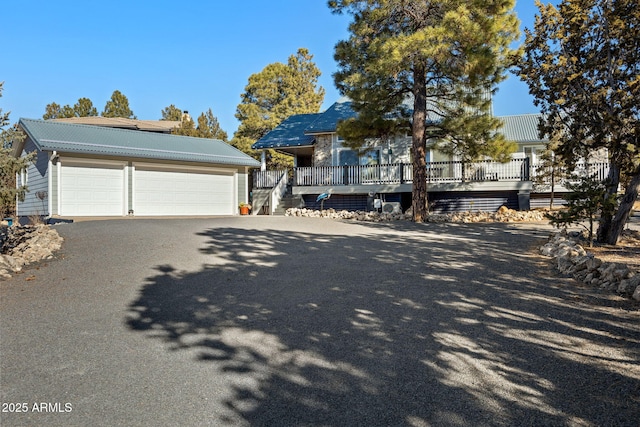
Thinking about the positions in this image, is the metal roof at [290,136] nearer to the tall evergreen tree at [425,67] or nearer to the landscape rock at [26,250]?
the tall evergreen tree at [425,67]

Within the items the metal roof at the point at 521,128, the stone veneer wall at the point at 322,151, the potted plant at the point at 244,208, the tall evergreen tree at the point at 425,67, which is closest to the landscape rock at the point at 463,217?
the tall evergreen tree at the point at 425,67

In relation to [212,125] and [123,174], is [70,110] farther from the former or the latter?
[123,174]

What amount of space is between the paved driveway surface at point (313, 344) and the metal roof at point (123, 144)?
11.7m

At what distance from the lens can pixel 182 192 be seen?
69.3ft

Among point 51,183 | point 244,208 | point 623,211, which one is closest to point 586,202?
point 623,211

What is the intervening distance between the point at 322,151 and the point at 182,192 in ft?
22.5

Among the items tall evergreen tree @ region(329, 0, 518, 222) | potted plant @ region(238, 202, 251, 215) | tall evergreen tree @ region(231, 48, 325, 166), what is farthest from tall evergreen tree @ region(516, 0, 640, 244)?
tall evergreen tree @ region(231, 48, 325, 166)

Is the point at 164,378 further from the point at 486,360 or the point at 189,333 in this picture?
the point at 486,360

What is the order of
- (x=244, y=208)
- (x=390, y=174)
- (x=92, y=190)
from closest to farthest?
(x=92, y=190)
(x=390, y=174)
(x=244, y=208)

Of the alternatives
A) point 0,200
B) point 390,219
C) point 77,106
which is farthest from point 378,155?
point 77,106

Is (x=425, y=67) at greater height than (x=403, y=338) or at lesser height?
greater

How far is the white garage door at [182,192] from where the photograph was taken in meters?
19.9

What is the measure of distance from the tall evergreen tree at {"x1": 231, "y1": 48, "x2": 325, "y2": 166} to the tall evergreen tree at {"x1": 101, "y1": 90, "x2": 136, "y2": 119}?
14.6 meters

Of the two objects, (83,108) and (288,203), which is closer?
(288,203)
